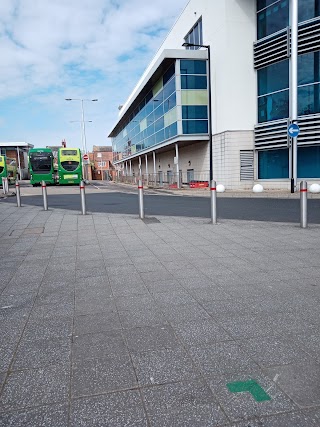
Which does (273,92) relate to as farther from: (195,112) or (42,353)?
(42,353)

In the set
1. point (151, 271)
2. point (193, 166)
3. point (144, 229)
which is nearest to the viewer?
point (151, 271)

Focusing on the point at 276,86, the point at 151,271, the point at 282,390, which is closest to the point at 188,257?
the point at 151,271

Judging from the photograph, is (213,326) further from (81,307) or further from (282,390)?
(81,307)

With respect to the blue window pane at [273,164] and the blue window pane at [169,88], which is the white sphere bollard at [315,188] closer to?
the blue window pane at [273,164]

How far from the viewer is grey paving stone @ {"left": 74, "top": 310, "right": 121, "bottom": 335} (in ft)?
10.9

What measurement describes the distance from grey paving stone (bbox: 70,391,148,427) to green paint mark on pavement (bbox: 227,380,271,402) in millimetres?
662

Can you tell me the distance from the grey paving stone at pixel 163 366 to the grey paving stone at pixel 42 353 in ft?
2.00

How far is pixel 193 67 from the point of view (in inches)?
984

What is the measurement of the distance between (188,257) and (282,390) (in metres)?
3.69

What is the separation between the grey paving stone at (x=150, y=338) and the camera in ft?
9.72

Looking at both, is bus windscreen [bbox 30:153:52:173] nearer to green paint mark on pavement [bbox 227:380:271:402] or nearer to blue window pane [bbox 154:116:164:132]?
blue window pane [bbox 154:116:164:132]

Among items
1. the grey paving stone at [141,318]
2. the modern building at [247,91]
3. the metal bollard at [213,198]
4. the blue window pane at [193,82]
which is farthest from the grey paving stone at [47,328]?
the blue window pane at [193,82]

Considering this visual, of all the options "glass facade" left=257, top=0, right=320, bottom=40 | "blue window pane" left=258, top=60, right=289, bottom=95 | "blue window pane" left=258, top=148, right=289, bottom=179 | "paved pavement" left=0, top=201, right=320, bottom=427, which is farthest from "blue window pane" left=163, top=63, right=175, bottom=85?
"paved pavement" left=0, top=201, right=320, bottom=427

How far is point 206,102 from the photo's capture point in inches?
995
